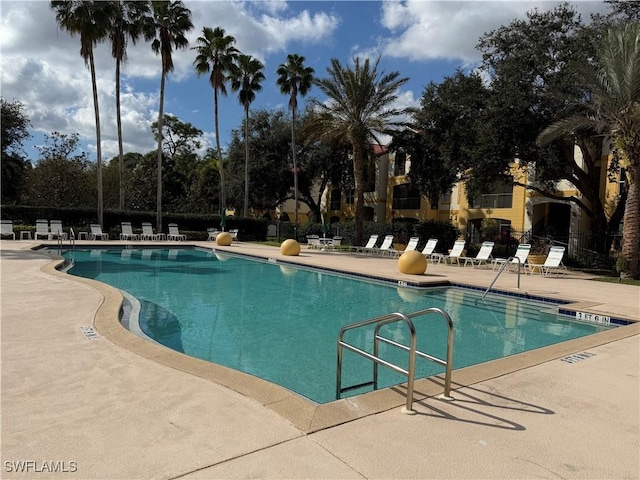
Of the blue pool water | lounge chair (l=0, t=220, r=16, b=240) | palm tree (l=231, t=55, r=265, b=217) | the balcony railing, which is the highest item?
palm tree (l=231, t=55, r=265, b=217)

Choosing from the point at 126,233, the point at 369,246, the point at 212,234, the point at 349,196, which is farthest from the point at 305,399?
the point at 349,196

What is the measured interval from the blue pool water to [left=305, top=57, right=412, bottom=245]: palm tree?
35.5ft

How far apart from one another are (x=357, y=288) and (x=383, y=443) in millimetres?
9804

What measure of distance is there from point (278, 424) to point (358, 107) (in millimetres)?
21775

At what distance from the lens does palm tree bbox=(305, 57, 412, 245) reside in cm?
2297

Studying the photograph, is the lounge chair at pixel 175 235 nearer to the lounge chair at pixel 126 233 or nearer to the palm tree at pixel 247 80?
the lounge chair at pixel 126 233

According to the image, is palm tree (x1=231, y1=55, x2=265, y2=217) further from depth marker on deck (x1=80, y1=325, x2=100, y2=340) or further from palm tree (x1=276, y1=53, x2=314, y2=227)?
depth marker on deck (x1=80, y1=325, x2=100, y2=340)

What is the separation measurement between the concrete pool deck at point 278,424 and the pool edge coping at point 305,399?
28 mm

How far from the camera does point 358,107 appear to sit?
76.3ft

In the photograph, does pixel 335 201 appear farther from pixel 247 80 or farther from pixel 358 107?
pixel 358 107

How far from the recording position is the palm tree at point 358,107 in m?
23.0

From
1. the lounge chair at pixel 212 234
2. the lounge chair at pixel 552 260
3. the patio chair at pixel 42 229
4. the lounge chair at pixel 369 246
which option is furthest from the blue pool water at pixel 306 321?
the lounge chair at pixel 212 234

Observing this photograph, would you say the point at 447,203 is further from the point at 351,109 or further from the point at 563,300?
the point at 563,300

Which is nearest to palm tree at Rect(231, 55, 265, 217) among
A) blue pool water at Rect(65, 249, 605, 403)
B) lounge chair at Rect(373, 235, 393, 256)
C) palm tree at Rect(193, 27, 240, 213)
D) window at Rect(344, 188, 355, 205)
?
palm tree at Rect(193, 27, 240, 213)
